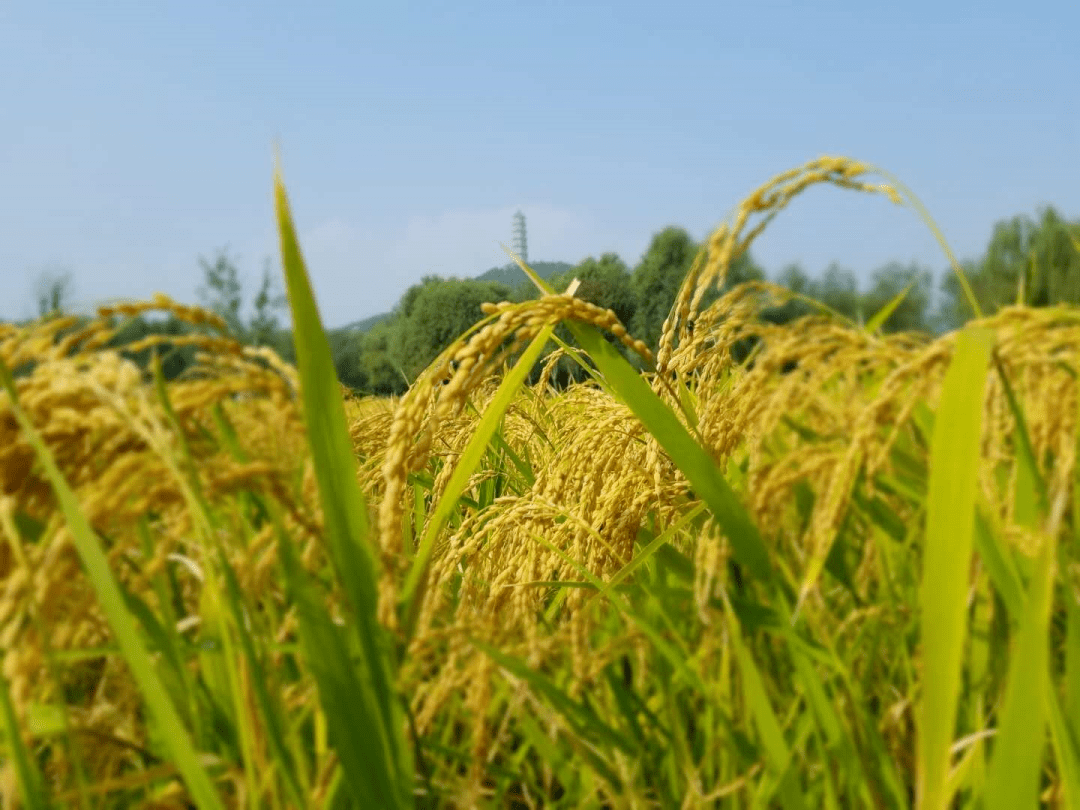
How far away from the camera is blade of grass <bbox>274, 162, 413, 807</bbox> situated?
837mm

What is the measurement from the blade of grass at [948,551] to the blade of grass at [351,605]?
1.51 feet

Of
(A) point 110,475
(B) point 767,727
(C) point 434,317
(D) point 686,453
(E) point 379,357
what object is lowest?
(B) point 767,727

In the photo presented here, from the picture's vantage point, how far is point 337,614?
95 centimetres

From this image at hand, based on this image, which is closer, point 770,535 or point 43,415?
point 43,415

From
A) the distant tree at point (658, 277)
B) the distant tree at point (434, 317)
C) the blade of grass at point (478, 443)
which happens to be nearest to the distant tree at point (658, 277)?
the distant tree at point (658, 277)

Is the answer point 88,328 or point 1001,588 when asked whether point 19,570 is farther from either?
point 1001,588

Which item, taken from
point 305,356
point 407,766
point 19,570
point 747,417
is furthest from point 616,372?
point 19,570

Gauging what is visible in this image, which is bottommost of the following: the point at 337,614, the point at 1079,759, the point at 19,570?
the point at 1079,759

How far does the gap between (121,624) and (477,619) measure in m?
0.41

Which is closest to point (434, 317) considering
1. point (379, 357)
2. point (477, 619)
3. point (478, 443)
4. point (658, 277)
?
point (658, 277)

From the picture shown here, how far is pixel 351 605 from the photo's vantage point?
0.86 m

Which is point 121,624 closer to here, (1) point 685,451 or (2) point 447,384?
(2) point 447,384

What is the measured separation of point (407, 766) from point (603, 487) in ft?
3.59

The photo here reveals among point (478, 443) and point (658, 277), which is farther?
point (658, 277)
